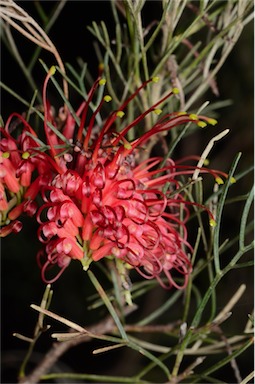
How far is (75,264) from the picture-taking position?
1.20 metres

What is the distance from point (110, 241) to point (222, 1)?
1.07ft

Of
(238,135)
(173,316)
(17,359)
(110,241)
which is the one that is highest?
(110,241)

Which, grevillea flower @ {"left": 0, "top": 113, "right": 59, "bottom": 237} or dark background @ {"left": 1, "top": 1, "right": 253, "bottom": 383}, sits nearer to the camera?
grevillea flower @ {"left": 0, "top": 113, "right": 59, "bottom": 237}

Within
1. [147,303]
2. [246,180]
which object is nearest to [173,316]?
[147,303]

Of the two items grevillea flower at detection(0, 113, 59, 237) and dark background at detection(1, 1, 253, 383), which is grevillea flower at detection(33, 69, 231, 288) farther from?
dark background at detection(1, 1, 253, 383)

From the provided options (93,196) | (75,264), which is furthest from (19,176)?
(75,264)

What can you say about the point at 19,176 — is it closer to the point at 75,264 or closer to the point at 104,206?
the point at 104,206

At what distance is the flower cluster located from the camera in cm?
50

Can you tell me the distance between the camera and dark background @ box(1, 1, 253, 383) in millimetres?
1104

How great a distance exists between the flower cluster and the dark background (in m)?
0.57

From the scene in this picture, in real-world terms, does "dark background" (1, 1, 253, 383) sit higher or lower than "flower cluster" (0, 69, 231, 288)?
lower

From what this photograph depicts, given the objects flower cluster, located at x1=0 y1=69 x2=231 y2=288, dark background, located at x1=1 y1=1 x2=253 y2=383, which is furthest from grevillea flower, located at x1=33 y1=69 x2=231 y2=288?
dark background, located at x1=1 y1=1 x2=253 y2=383

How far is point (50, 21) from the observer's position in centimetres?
67

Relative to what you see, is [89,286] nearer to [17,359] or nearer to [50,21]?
[17,359]
